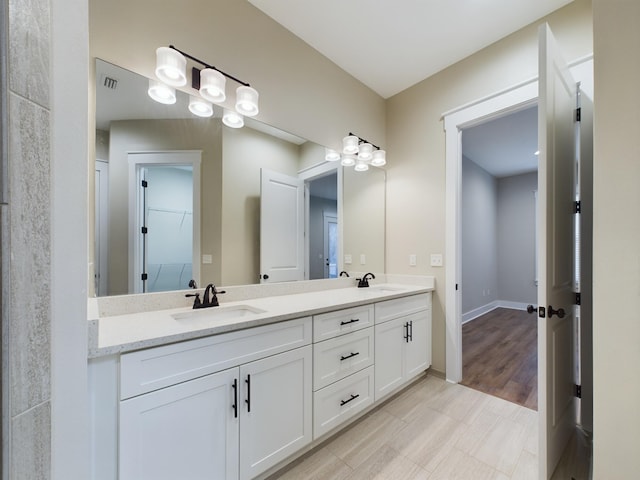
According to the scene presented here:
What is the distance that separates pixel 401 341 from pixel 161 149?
215cm

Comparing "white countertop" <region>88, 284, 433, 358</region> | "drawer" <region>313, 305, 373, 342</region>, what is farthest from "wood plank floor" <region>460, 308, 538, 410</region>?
"white countertop" <region>88, 284, 433, 358</region>

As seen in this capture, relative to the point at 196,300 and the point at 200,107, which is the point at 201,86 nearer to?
the point at 200,107

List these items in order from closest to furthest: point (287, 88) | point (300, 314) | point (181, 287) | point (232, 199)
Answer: point (300, 314)
point (181, 287)
point (232, 199)
point (287, 88)

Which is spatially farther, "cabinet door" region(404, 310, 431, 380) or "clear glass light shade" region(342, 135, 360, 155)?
"clear glass light shade" region(342, 135, 360, 155)

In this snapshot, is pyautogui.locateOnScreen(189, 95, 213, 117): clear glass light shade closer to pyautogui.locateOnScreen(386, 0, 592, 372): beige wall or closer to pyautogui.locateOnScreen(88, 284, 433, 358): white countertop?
pyautogui.locateOnScreen(88, 284, 433, 358): white countertop

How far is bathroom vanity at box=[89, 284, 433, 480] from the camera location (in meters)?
0.92

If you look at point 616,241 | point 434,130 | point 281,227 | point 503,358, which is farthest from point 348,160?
point 503,358

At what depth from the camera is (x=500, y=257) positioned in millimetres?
5629

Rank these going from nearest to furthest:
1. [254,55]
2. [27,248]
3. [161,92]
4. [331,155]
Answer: [27,248] → [161,92] → [254,55] → [331,155]

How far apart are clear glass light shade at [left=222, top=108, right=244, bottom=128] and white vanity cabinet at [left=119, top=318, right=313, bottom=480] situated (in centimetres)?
134

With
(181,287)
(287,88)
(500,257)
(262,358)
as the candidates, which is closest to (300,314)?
(262,358)

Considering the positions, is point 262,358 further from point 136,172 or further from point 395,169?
point 395,169

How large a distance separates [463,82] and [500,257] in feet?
14.8

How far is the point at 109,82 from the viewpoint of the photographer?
53.6 inches
